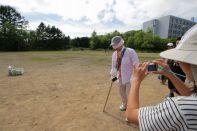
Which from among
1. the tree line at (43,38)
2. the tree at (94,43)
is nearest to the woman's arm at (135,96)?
the tree line at (43,38)

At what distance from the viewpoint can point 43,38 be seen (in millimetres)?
74875

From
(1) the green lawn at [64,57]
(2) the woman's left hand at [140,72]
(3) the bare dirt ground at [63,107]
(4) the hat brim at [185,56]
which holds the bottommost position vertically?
(1) the green lawn at [64,57]

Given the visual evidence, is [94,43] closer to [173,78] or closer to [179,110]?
[173,78]

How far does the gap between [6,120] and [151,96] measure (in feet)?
15.3

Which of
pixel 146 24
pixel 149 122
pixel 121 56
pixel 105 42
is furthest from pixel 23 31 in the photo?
pixel 146 24

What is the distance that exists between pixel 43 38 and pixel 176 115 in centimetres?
7658

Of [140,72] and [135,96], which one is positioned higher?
[140,72]

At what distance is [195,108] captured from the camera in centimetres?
114

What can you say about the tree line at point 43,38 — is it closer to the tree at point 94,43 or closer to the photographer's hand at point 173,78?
the tree at point 94,43

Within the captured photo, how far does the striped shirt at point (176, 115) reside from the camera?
1.14 meters

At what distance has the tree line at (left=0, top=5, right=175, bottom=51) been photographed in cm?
6053

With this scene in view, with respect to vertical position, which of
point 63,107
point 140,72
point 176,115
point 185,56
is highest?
point 185,56

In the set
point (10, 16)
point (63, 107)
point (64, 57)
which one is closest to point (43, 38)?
point (10, 16)

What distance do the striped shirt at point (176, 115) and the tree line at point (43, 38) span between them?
62.2m
